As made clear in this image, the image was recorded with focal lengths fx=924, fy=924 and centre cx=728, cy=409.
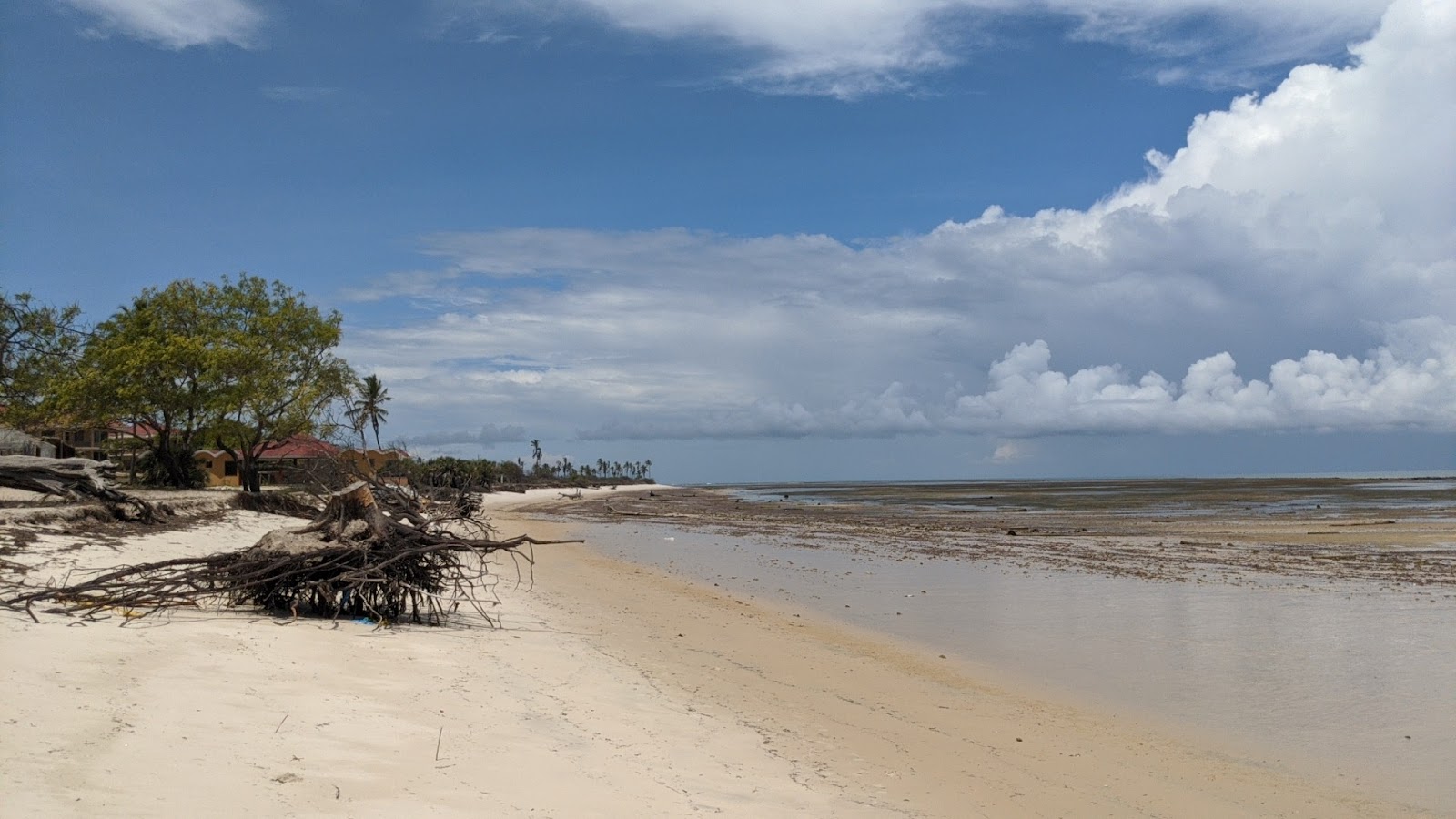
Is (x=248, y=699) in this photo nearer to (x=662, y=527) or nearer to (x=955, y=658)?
(x=955, y=658)

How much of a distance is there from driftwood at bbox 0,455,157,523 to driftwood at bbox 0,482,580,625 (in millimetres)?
5974

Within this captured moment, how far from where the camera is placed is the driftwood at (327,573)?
32.9ft

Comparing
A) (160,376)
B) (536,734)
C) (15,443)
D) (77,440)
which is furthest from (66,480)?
(77,440)

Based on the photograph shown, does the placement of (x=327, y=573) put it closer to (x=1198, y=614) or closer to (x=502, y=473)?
(x=1198, y=614)

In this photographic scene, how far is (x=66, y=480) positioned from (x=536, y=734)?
14430 millimetres

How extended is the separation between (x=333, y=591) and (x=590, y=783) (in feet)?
20.1

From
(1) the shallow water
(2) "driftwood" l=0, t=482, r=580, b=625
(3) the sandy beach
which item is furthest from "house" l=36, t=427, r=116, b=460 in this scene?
(3) the sandy beach

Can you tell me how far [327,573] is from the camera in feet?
35.7

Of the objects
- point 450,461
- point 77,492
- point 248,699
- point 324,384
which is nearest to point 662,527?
point 324,384

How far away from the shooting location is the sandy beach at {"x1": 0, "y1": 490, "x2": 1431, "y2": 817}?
17.2 ft

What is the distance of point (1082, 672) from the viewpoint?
36.0 ft

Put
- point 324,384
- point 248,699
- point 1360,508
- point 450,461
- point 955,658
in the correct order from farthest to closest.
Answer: point 450,461, point 1360,508, point 324,384, point 955,658, point 248,699

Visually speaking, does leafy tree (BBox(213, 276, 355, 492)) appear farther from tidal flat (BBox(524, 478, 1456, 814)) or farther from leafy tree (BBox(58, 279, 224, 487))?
tidal flat (BBox(524, 478, 1456, 814))

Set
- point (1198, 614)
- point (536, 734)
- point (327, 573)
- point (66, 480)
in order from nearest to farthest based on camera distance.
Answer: point (536, 734) → point (327, 573) → point (1198, 614) → point (66, 480)
